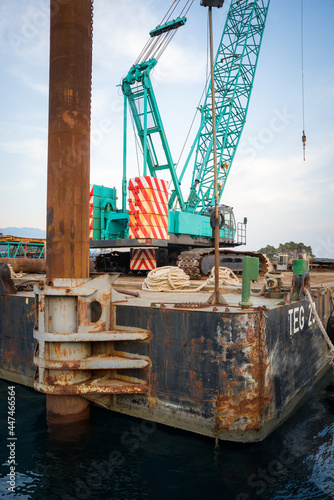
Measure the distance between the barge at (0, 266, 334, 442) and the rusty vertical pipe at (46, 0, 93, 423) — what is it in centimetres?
48

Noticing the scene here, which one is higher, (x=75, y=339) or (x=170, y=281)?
(x=170, y=281)

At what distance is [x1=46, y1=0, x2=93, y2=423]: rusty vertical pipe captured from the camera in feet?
15.4

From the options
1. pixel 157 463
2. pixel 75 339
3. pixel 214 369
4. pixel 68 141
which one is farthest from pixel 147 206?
pixel 157 463

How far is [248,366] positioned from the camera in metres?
4.37

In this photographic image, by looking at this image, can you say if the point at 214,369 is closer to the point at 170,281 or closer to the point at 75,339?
the point at 75,339

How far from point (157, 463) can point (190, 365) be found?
3.69ft

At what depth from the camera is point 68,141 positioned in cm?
466

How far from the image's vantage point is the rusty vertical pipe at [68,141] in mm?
4680

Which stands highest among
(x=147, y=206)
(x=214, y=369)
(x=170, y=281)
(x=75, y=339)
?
Result: (x=147, y=206)

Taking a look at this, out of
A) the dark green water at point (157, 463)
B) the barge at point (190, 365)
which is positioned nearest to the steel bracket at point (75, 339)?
the barge at point (190, 365)

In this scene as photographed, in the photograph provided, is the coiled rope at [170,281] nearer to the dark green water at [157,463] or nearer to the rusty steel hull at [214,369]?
the rusty steel hull at [214,369]

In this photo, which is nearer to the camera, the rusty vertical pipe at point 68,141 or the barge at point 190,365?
the barge at point 190,365

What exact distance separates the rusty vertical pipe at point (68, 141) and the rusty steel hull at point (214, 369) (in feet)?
3.53

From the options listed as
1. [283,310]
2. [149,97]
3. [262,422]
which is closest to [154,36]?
[149,97]
